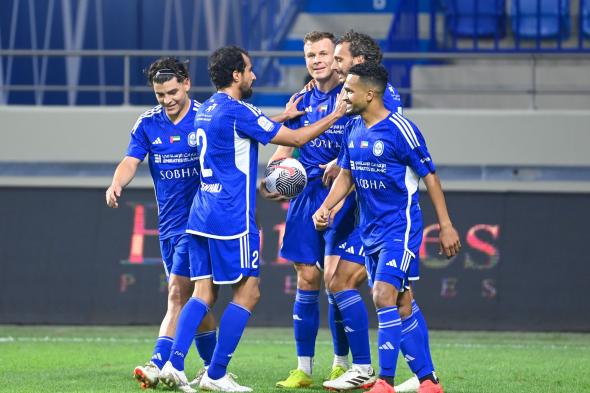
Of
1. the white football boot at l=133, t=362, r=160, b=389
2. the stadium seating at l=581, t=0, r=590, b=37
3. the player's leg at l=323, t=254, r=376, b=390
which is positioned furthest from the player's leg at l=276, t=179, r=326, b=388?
the stadium seating at l=581, t=0, r=590, b=37

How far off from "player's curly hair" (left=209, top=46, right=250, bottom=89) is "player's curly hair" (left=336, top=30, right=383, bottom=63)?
78 cm

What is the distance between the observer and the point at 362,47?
8070 millimetres

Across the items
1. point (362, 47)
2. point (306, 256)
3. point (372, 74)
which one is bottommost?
point (306, 256)

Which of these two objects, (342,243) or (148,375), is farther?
(342,243)

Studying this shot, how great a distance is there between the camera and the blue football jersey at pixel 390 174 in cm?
731

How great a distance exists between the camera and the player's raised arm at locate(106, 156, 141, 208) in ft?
25.8

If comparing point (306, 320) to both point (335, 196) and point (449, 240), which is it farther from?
point (449, 240)

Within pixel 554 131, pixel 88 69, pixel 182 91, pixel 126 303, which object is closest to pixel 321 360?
pixel 182 91

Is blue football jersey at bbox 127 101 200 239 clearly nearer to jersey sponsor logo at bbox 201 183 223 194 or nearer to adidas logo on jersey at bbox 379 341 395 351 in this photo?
jersey sponsor logo at bbox 201 183 223 194

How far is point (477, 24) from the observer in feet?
57.7

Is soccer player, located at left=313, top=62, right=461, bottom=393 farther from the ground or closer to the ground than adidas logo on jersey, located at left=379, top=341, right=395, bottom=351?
farther from the ground

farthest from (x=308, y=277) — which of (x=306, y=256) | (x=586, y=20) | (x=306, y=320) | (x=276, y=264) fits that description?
(x=586, y=20)

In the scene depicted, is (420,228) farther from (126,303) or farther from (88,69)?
(88,69)

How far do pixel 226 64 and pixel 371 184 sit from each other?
116cm
